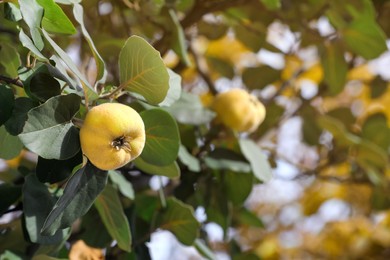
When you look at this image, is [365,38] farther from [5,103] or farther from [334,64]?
[5,103]

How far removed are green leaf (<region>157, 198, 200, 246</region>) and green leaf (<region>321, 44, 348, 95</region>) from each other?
491 millimetres

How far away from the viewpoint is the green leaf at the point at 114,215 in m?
0.83

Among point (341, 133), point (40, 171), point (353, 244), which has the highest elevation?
point (40, 171)

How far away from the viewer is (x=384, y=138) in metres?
1.42

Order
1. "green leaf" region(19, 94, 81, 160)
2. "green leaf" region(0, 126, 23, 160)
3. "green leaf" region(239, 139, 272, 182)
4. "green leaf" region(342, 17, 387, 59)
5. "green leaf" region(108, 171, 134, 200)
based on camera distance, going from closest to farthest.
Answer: "green leaf" region(19, 94, 81, 160) < "green leaf" region(0, 126, 23, 160) < "green leaf" region(108, 171, 134, 200) < "green leaf" region(239, 139, 272, 182) < "green leaf" region(342, 17, 387, 59)

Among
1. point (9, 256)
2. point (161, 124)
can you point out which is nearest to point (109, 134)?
point (161, 124)

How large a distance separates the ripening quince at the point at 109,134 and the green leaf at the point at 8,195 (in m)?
0.20

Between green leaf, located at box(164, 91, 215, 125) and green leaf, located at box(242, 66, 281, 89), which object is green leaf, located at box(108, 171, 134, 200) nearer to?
green leaf, located at box(164, 91, 215, 125)

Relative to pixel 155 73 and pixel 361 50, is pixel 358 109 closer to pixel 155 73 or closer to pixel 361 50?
pixel 361 50

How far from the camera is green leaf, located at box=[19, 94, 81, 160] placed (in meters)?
0.64

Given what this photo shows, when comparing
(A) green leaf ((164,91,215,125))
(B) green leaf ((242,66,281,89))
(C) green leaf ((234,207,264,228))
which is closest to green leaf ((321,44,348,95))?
(B) green leaf ((242,66,281,89))

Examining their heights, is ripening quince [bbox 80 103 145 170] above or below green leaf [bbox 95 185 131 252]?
above

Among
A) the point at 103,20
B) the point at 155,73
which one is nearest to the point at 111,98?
the point at 155,73

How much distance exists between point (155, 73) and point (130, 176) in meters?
0.36
